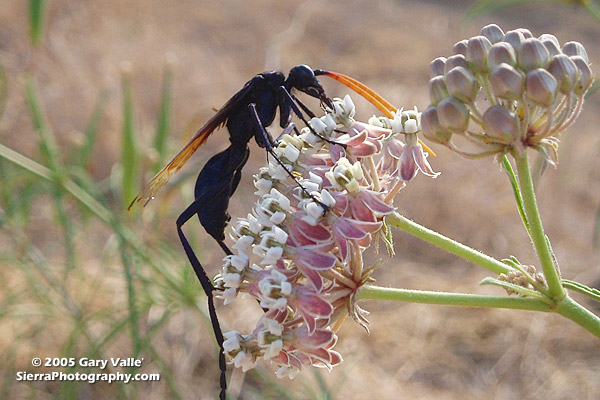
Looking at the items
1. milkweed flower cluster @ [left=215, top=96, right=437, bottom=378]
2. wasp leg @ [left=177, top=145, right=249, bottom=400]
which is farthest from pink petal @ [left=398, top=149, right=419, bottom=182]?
wasp leg @ [left=177, top=145, right=249, bottom=400]

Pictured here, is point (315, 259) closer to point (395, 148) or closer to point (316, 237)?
point (316, 237)

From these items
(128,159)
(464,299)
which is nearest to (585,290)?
(464,299)

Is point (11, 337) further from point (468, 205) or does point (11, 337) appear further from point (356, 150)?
point (468, 205)

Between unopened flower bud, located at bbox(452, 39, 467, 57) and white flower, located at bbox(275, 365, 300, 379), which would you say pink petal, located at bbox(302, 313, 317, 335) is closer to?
white flower, located at bbox(275, 365, 300, 379)

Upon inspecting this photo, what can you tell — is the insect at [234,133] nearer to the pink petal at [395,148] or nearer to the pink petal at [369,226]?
the pink petal at [395,148]

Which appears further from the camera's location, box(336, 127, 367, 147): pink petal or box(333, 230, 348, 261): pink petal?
box(336, 127, 367, 147): pink petal

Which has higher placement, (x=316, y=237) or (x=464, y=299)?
(x=316, y=237)
